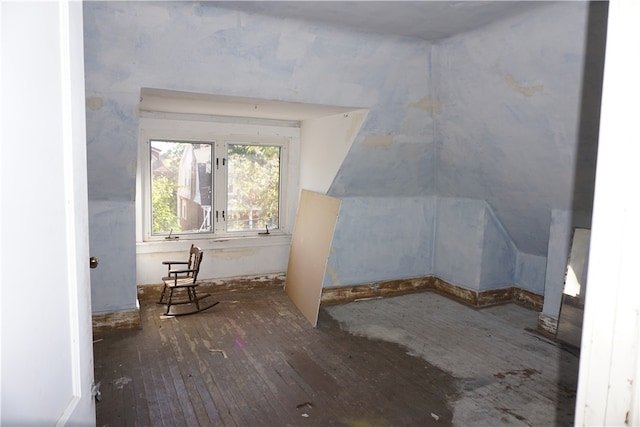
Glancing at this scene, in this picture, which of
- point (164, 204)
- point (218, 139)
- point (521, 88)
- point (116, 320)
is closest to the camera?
point (521, 88)

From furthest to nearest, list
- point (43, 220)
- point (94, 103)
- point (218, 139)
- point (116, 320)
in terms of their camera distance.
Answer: point (218, 139) → point (116, 320) → point (94, 103) → point (43, 220)

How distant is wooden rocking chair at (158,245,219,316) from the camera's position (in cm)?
471

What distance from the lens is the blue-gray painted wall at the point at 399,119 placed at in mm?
3209

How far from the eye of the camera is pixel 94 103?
342cm

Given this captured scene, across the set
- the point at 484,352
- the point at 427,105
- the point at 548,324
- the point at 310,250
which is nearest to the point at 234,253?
the point at 310,250

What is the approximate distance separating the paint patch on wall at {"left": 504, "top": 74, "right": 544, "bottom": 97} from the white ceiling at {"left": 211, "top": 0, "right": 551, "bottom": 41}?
529 millimetres

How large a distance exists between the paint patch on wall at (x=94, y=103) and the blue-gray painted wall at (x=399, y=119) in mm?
11

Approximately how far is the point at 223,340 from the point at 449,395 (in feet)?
7.06

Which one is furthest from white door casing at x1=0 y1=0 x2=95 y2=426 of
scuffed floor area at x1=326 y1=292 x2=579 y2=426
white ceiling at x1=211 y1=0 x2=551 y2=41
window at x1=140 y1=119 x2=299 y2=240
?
window at x1=140 y1=119 x2=299 y2=240

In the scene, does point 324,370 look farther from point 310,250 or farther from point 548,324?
point 548,324

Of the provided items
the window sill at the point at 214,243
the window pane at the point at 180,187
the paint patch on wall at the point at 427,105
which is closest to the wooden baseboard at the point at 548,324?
the paint patch on wall at the point at 427,105

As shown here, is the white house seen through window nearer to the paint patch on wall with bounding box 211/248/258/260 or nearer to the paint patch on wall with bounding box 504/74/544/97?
the paint patch on wall with bounding box 211/248/258/260

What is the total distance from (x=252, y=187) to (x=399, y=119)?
233 centimetres

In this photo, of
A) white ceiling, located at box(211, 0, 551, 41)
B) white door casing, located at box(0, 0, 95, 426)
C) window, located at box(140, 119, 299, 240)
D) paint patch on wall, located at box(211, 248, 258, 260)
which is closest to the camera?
white door casing, located at box(0, 0, 95, 426)
